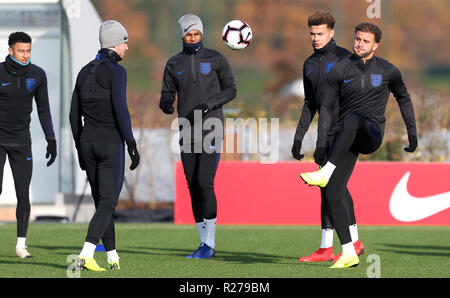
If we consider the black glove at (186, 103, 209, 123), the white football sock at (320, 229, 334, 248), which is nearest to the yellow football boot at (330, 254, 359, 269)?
the white football sock at (320, 229, 334, 248)

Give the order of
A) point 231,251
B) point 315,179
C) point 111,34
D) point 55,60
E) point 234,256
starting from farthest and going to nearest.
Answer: point 55,60, point 231,251, point 234,256, point 111,34, point 315,179

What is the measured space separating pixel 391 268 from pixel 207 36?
23.3 meters

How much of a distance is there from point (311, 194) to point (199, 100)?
4.70 m

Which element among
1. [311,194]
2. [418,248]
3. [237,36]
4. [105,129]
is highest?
[237,36]

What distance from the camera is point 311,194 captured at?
45.0 ft

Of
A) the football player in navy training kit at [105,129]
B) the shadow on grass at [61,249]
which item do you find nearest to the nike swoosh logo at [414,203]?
the shadow on grass at [61,249]

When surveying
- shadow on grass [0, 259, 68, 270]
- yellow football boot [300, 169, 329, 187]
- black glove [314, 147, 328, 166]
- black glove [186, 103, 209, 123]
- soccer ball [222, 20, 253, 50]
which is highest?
soccer ball [222, 20, 253, 50]

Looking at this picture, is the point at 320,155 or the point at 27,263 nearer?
the point at 320,155

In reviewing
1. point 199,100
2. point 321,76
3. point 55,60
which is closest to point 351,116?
point 321,76

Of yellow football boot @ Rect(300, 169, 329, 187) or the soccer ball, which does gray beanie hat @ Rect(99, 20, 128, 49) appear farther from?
the soccer ball

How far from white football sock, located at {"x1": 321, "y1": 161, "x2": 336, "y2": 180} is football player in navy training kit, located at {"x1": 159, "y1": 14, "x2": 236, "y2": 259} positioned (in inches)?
64.9

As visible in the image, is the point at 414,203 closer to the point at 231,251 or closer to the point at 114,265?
the point at 231,251

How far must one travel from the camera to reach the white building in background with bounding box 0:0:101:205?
15.7 meters

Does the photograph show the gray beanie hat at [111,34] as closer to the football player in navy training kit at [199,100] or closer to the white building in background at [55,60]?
the football player in navy training kit at [199,100]
